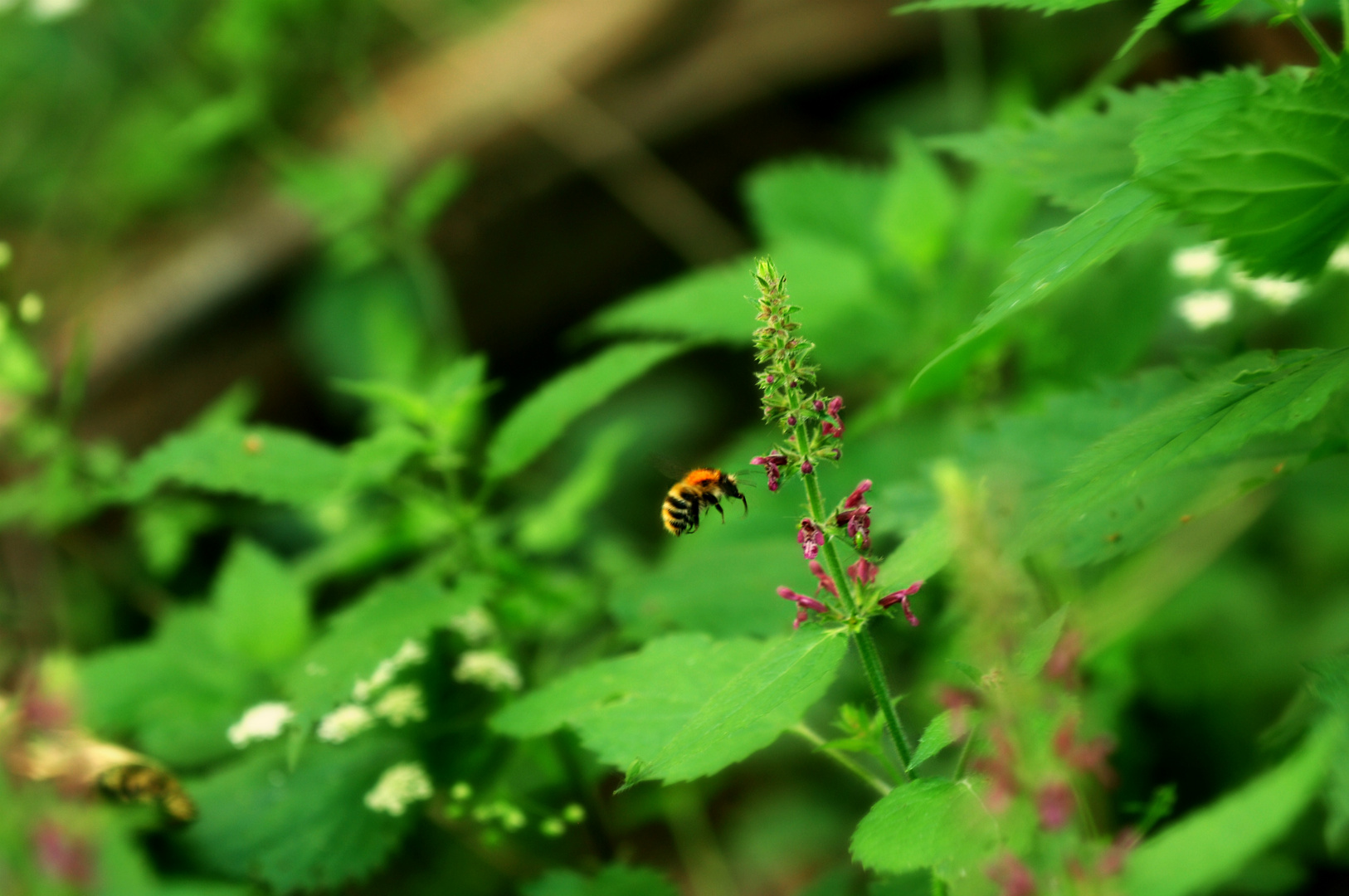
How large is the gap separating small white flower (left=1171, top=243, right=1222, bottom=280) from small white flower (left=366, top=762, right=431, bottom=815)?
2.13m

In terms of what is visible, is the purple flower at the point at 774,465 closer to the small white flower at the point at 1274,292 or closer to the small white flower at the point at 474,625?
the small white flower at the point at 474,625

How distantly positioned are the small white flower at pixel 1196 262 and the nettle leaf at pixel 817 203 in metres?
1.03

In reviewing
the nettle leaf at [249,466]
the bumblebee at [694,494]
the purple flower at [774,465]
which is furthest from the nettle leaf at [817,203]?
the purple flower at [774,465]

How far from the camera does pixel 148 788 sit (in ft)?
7.00

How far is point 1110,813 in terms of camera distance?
2217mm

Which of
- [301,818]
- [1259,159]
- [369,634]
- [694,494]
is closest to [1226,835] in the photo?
[1259,159]

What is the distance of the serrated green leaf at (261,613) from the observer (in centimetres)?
252

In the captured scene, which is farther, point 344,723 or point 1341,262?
point 1341,262

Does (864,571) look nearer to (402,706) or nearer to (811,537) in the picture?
(811,537)

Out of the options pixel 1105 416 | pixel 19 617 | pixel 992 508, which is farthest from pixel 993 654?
pixel 19 617

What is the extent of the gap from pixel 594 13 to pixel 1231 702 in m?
4.32

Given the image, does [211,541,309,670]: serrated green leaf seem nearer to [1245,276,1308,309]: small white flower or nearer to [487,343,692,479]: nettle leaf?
[487,343,692,479]: nettle leaf

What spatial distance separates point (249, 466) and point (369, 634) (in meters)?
0.49

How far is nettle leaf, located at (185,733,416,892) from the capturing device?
2.07 meters
